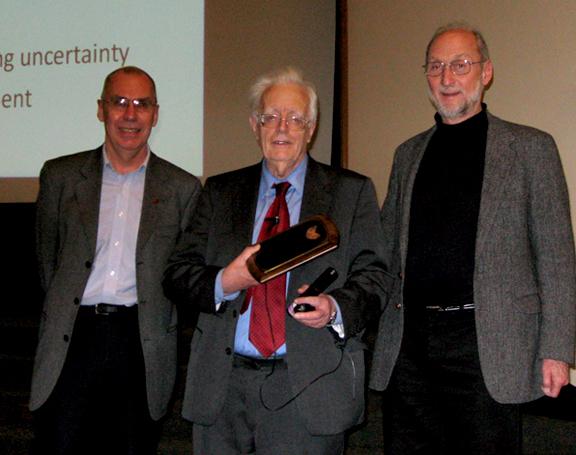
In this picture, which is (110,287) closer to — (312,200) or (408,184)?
(312,200)

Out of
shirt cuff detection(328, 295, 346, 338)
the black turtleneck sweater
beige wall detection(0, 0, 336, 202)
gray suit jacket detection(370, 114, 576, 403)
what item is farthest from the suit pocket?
beige wall detection(0, 0, 336, 202)

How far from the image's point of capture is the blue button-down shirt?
2.26 meters

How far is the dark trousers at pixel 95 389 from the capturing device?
7.29ft

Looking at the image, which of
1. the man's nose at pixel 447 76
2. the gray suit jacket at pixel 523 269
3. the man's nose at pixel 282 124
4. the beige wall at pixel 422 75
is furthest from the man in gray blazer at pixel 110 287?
the beige wall at pixel 422 75

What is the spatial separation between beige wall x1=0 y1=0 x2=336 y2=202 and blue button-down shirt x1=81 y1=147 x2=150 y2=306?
5.74 ft

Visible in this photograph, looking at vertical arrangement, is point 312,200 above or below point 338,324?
above

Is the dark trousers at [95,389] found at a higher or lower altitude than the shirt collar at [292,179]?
lower

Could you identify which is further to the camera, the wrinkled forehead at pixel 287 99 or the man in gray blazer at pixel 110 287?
the man in gray blazer at pixel 110 287

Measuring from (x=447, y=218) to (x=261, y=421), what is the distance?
819 millimetres

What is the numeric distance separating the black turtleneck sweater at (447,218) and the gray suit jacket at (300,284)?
0.25m

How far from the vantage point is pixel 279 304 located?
1.85m

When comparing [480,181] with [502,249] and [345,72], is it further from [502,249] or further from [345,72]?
[345,72]

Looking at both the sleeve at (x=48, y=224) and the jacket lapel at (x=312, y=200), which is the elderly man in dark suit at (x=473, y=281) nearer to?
the jacket lapel at (x=312, y=200)

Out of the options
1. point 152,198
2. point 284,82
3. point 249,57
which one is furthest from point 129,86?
point 249,57
